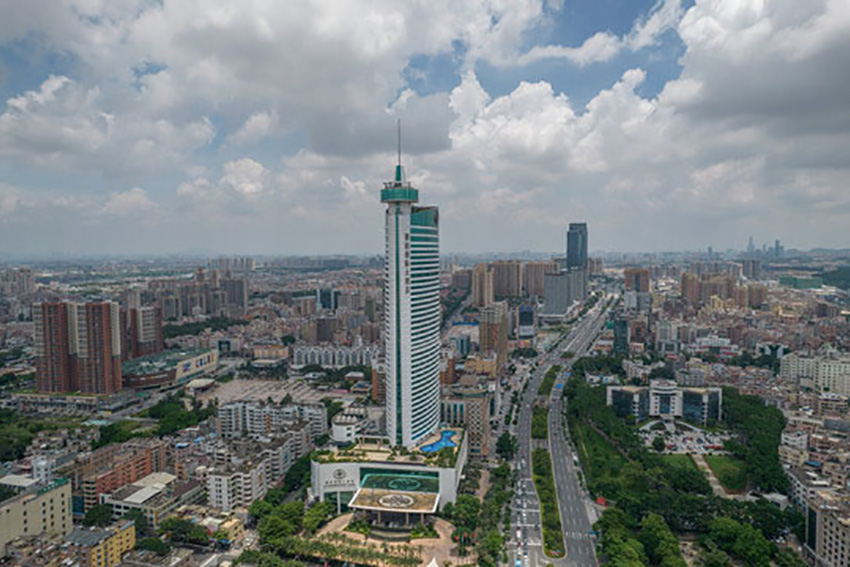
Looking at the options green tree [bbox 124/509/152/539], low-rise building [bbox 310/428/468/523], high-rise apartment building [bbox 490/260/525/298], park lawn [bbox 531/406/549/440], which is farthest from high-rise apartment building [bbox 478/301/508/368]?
high-rise apartment building [bbox 490/260/525/298]

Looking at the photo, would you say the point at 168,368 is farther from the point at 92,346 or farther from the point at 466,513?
the point at 466,513

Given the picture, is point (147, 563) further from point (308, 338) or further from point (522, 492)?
point (308, 338)

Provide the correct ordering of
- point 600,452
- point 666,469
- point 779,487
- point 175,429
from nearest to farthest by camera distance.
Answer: point 779,487 → point 666,469 → point 600,452 → point 175,429

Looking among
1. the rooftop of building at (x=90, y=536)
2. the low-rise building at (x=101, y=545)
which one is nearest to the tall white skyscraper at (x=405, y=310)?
the low-rise building at (x=101, y=545)

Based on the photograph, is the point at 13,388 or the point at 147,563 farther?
the point at 13,388

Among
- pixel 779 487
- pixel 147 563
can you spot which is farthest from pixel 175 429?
pixel 779 487

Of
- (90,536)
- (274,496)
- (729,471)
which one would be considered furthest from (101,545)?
(729,471)

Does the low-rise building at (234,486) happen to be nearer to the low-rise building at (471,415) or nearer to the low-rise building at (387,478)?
the low-rise building at (387,478)
